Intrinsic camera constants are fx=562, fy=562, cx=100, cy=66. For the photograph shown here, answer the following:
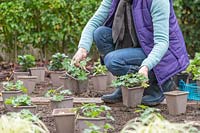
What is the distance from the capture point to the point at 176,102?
3.78 m

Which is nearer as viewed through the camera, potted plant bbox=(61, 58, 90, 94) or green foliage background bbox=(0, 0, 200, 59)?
potted plant bbox=(61, 58, 90, 94)

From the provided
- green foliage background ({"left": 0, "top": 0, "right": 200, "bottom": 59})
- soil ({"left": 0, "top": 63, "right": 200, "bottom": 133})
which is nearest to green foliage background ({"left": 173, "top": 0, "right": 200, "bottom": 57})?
green foliage background ({"left": 0, "top": 0, "right": 200, "bottom": 59})

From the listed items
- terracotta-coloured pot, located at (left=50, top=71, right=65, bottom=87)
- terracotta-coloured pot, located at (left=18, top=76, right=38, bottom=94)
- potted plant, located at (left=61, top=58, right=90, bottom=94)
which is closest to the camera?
potted plant, located at (left=61, top=58, right=90, bottom=94)

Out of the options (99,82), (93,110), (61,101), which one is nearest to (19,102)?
(61,101)

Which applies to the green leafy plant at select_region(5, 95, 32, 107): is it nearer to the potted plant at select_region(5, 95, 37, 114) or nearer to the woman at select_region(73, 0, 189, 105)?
the potted plant at select_region(5, 95, 37, 114)

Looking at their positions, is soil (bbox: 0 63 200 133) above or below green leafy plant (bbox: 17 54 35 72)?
below

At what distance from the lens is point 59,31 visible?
6605 millimetres

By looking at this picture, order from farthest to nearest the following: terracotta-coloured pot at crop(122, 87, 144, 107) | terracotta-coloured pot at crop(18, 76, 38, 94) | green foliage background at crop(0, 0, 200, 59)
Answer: green foliage background at crop(0, 0, 200, 59), terracotta-coloured pot at crop(18, 76, 38, 94), terracotta-coloured pot at crop(122, 87, 144, 107)

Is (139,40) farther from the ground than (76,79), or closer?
farther from the ground

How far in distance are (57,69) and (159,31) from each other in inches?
67.4

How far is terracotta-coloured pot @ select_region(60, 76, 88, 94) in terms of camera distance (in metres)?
4.65

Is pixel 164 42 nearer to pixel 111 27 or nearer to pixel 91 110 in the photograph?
pixel 111 27

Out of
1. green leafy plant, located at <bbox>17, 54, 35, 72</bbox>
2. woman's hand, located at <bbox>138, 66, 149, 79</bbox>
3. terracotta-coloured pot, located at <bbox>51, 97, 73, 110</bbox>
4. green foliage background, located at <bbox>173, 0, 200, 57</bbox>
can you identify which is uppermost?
→ green foliage background, located at <bbox>173, 0, 200, 57</bbox>

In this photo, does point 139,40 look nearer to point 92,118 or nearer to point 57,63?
point 92,118
